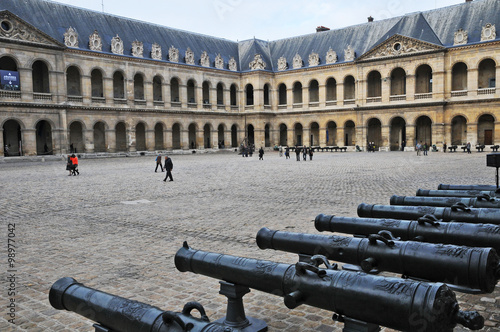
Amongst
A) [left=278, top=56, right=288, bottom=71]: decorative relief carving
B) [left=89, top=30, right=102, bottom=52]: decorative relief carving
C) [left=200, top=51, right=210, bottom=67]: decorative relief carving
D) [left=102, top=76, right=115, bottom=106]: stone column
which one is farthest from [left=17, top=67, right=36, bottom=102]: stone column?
[left=278, top=56, right=288, bottom=71]: decorative relief carving

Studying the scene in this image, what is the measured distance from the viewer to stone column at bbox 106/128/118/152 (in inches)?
1710

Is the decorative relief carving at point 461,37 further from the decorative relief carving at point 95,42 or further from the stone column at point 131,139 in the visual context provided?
the decorative relief carving at point 95,42

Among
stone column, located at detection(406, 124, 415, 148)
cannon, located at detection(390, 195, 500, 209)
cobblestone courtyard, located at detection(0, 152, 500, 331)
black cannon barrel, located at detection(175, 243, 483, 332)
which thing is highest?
stone column, located at detection(406, 124, 415, 148)

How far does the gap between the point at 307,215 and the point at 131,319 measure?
750cm

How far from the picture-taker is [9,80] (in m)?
36.3

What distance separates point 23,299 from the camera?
5.24 meters

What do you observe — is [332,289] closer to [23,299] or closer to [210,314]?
[210,314]

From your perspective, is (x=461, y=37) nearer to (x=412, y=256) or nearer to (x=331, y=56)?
(x=331, y=56)

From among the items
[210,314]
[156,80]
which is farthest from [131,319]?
[156,80]

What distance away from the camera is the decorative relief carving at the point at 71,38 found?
39.9 metres

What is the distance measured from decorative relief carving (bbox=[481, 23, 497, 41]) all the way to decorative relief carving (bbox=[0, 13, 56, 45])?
4144 cm

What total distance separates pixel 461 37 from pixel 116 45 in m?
35.3

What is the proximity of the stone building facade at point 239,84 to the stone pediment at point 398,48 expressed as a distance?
0.37 ft

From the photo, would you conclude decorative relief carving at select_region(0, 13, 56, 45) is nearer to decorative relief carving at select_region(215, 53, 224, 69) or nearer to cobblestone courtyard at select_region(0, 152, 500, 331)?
decorative relief carving at select_region(215, 53, 224, 69)
